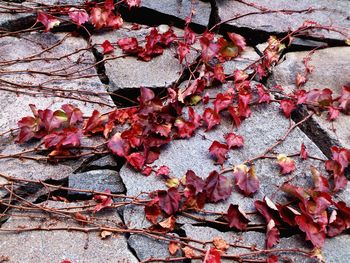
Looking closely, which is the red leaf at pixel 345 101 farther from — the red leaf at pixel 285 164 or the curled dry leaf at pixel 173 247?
the curled dry leaf at pixel 173 247

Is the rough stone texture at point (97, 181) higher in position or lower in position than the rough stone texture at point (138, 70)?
lower

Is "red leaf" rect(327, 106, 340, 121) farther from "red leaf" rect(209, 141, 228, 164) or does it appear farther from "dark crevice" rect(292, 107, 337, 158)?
"red leaf" rect(209, 141, 228, 164)

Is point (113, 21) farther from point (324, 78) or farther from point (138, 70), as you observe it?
point (324, 78)

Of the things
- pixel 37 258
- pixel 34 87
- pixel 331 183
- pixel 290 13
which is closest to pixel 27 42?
pixel 34 87

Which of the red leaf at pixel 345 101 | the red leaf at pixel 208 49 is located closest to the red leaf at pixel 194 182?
the red leaf at pixel 208 49

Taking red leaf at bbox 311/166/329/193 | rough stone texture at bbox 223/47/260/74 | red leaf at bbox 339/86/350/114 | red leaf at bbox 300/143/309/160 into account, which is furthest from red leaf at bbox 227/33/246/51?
red leaf at bbox 311/166/329/193

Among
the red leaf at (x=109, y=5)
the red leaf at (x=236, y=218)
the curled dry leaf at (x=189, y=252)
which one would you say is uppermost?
the red leaf at (x=109, y=5)

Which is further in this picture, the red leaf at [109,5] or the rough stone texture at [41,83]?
the red leaf at [109,5]
